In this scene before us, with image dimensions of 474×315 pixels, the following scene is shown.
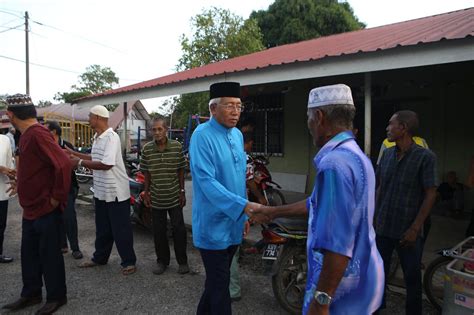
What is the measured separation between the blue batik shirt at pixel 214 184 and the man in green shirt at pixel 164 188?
1.75 meters

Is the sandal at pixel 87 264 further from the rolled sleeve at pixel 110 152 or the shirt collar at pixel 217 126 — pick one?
the shirt collar at pixel 217 126

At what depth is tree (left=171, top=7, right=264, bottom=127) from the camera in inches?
789

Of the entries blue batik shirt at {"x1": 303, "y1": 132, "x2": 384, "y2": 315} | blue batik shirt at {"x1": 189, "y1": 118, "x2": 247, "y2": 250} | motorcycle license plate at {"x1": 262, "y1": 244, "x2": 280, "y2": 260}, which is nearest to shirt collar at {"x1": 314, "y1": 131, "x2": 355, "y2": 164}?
blue batik shirt at {"x1": 303, "y1": 132, "x2": 384, "y2": 315}

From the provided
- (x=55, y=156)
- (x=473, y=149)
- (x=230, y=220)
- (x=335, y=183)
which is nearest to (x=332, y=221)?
(x=335, y=183)

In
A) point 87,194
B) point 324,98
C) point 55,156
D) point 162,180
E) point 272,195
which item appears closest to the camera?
point 324,98

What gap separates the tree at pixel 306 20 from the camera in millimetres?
21828

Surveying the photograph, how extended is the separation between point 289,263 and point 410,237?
1072 mm

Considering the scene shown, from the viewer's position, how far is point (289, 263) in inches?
135

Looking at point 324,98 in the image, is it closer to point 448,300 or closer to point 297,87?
point 448,300

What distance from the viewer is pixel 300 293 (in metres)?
3.38

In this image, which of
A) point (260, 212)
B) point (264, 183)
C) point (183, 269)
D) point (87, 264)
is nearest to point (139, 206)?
point (87, 264)

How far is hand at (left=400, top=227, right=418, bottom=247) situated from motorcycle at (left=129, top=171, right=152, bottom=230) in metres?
3.67

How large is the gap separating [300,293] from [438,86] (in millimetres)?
5540

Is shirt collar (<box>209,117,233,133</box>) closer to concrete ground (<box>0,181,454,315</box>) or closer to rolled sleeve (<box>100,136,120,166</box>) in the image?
concrete ground (<box>0,181,454,315</box>)
